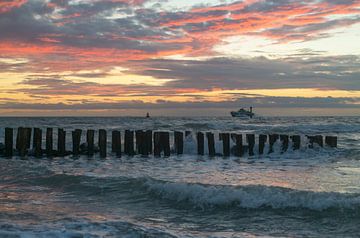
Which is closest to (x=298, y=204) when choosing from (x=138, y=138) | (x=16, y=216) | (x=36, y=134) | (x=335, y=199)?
(x=335, y=199)

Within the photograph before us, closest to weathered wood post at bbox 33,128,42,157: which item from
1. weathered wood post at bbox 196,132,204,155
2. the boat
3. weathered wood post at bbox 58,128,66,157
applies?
weathered wood post at bbox 58,128,66,157

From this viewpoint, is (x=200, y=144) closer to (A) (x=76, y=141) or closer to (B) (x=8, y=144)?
(A) (x=76, y=141)

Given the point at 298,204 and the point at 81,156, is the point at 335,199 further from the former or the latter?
the point at 81,156

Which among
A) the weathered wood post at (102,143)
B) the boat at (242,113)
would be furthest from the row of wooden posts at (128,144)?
the boat at (242,113)

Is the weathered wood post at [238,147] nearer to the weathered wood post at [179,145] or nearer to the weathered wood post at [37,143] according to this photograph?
the weathered wood post at [179,145]

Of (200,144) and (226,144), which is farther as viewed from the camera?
(200,144)

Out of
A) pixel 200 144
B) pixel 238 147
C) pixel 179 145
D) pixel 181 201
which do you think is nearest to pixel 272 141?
pixel 238 147

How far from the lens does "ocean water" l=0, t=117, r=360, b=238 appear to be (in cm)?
717

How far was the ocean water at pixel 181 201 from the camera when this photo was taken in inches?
→ 282

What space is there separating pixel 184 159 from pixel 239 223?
10.2 meters

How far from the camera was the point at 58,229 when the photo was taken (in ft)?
22.4

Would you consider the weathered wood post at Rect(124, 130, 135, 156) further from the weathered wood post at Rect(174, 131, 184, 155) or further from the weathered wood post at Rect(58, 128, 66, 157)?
the weathered wood post at Rect(58, 128, 66, 157)

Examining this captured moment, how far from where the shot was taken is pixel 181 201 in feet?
31.8

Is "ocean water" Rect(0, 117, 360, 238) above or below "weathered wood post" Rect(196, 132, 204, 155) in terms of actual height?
below
